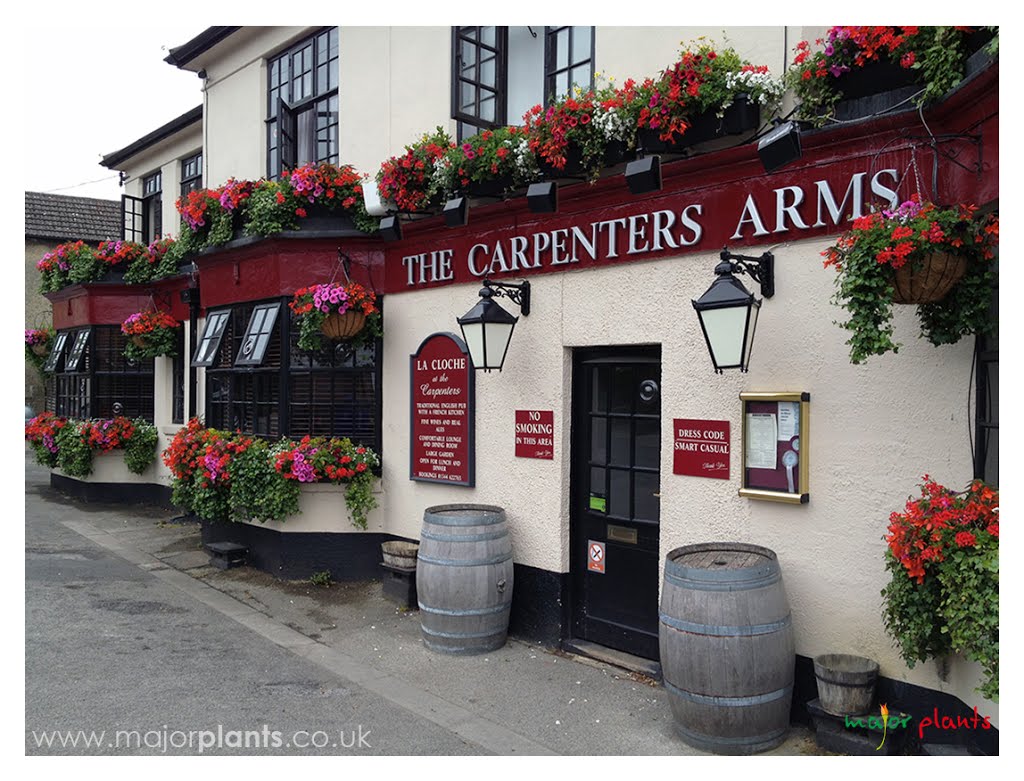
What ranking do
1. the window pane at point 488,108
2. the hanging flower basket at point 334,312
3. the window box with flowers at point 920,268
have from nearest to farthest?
the window box with flowers at point 920,268 < the window pane at point 488,108 < the hanging flower basket at point 334,312

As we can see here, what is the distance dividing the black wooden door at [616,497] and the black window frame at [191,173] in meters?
9.40

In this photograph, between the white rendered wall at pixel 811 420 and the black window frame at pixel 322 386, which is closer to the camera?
the white rendered wall at pixel 811 420

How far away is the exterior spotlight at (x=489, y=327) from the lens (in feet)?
21.2

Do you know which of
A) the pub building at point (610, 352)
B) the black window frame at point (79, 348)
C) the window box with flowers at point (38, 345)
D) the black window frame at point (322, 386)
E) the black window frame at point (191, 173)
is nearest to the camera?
the pub building at point (610, 352)

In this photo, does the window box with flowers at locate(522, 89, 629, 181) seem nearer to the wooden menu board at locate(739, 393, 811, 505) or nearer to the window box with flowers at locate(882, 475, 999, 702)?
the wooden menu board at locate(739, 393, 811, 505)

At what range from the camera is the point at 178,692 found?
18.3 feet

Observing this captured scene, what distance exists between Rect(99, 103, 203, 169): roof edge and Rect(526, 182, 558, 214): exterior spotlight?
317 inches

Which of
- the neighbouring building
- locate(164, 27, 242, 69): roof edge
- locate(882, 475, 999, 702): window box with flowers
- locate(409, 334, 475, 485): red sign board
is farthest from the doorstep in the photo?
the neighbouring building

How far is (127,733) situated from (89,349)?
10.2 metres

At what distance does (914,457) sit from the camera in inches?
182

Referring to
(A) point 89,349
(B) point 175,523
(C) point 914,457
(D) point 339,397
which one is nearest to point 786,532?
(C) point 914,457

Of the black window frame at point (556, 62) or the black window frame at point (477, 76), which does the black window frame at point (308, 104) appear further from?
the black window frame at point (556, 62)

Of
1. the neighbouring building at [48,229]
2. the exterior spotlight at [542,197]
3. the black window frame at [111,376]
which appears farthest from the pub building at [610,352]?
A: the neighbouring building at [48,229]

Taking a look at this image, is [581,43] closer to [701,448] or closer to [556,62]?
[556,62]
